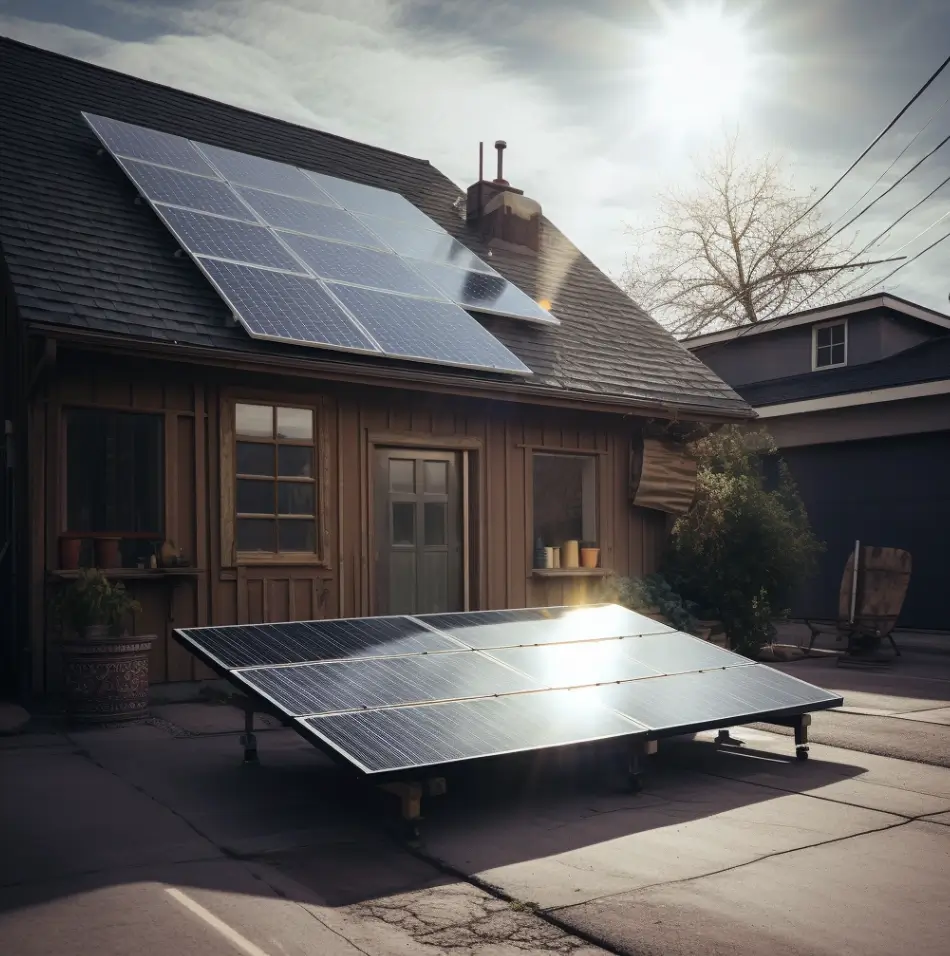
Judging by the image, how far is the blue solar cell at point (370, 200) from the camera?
42.4 feet

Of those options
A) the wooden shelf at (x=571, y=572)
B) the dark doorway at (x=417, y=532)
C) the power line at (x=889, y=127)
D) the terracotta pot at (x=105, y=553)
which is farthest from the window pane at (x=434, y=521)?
the power line at (x=889, y=127)

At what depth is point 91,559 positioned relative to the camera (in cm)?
866

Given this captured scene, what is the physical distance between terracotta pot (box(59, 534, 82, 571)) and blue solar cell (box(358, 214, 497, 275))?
5442mm

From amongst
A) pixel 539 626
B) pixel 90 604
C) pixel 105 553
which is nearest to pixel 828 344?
pixel 539 626

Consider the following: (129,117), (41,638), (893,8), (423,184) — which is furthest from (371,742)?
(893,8)

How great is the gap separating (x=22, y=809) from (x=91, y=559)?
3.68m

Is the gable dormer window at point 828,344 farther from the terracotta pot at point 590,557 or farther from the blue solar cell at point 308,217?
the blue solar cell at point 308,217

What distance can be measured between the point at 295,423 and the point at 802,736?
5.35 m

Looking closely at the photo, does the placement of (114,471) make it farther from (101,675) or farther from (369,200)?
(369,200)

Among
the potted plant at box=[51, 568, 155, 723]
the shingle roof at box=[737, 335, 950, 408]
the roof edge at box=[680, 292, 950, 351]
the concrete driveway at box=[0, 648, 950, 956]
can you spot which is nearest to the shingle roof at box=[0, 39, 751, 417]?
the potted plant at box=[51, 568, 155, 723]

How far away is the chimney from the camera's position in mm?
14420

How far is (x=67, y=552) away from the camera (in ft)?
27.2

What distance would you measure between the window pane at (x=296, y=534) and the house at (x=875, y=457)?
31.8ft

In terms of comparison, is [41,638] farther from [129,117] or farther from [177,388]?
[129,117]
